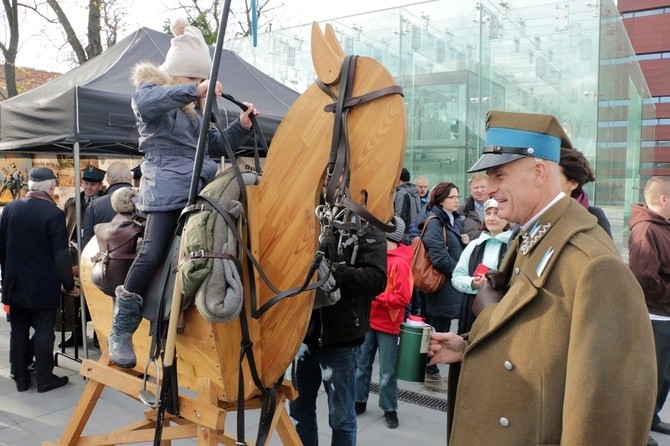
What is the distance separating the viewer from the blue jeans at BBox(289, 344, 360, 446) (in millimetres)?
3000

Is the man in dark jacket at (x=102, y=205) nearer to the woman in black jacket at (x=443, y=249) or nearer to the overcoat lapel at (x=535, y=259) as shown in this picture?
the woman in black jacket at (x=443, y=249)

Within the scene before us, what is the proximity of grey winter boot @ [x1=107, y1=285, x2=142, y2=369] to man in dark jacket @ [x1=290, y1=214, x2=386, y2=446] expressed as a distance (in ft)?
2.95

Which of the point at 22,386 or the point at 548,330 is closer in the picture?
the point at 548,330

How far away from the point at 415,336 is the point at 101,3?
1620cm

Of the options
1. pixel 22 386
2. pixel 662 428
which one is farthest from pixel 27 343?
pixel 662 428

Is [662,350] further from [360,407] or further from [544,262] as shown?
[544,262]

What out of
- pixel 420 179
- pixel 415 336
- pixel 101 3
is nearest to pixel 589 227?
pixel 415 336

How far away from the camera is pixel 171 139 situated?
2.60 meters

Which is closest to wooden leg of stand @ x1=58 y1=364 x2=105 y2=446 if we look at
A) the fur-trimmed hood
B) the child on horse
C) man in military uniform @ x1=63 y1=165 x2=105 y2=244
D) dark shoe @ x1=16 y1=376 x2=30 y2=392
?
the child on horse

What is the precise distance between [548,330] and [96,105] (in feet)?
14.4

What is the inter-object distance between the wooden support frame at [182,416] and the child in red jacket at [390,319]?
5.40 ft

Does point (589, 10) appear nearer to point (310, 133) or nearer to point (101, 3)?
point (310, 133)

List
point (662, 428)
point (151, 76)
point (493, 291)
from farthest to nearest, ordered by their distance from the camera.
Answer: point (662, 428) → point (151, 76) → point (493, 291)

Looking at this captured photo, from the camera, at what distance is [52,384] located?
503 centimetres
